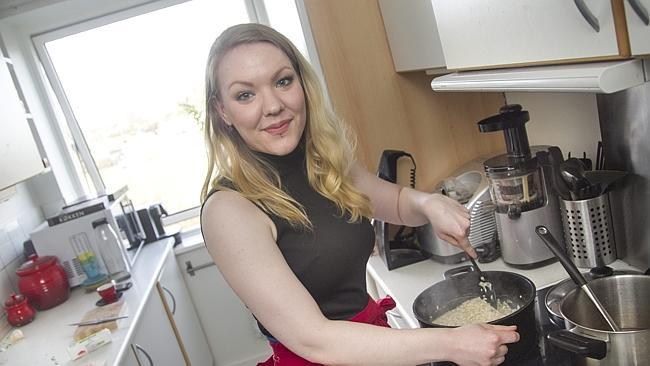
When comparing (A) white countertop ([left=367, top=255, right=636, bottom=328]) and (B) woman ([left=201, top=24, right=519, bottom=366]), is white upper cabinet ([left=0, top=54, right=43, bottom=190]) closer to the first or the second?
(B) woman ([left=201, top=24, right=519, bottom=366])

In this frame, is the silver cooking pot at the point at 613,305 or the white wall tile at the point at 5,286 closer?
the silver cooking pot at the point at 613,305

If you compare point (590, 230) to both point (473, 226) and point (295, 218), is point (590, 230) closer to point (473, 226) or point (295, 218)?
point (473, 226)

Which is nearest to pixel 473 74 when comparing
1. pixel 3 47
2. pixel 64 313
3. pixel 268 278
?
pixel 268 278

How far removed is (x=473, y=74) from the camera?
1.25 meters

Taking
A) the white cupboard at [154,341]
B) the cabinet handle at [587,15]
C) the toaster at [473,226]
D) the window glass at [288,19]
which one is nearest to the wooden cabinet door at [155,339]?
the white cupboard at [154,341]

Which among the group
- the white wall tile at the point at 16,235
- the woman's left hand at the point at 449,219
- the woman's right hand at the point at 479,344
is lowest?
the woman's right hand at the point at 479,344

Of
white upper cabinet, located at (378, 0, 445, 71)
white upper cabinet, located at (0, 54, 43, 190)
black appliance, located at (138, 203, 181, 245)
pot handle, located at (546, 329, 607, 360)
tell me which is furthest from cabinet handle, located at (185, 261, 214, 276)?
pot handle, located at (546, 329, 607, 360)

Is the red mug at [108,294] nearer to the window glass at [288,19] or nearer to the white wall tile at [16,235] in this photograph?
the white wall tile at [16,235]

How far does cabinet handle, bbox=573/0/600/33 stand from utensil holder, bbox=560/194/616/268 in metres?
0.67

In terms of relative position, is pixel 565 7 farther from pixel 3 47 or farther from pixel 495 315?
pixel 3 47

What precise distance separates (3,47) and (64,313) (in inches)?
57.6

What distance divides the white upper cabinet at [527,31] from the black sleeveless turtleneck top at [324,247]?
0.46 meters

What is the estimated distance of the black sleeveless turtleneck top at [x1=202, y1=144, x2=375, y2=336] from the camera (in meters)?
1.15

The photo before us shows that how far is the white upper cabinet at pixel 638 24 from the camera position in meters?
0.67
